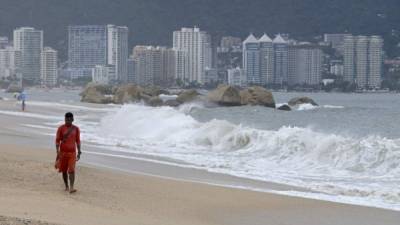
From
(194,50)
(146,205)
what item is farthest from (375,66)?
(146,205)

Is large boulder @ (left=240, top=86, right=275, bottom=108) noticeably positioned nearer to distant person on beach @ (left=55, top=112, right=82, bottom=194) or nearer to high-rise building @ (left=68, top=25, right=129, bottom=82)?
distant person on beach @ (left=55, top=112, right=82, bottom=194)

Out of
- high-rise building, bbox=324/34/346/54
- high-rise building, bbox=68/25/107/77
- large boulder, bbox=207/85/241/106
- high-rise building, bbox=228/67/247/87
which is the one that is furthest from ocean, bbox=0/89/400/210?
high-rise building, bbox=68/25/107/77

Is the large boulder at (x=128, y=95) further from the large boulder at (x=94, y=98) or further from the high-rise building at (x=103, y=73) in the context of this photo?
the high-rise building at (x=103, y=73)

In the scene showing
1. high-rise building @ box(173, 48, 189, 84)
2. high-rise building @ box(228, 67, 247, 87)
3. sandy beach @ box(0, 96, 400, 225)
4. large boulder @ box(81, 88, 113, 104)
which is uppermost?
high-rise building @ box(173, 48, 189, 84)

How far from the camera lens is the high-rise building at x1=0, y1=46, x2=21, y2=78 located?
176m

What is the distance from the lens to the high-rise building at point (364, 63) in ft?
494

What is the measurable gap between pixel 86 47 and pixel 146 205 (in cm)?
17207

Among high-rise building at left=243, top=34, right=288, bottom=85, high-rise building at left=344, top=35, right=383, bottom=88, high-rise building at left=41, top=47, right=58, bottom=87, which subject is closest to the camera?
high-rise building at left=344, top=35, right=383, bottom=88

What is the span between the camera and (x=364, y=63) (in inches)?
5906

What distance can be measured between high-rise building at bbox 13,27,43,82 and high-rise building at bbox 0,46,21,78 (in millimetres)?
1111

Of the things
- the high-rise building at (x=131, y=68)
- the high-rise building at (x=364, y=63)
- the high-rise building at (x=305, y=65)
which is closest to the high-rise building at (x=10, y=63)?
the high-rise building at (x=131, y=68)

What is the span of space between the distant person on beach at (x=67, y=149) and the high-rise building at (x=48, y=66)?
16016 cm

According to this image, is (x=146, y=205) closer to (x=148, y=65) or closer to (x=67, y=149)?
(x=67, y=149)

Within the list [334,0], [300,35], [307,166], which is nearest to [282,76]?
[300,35]
